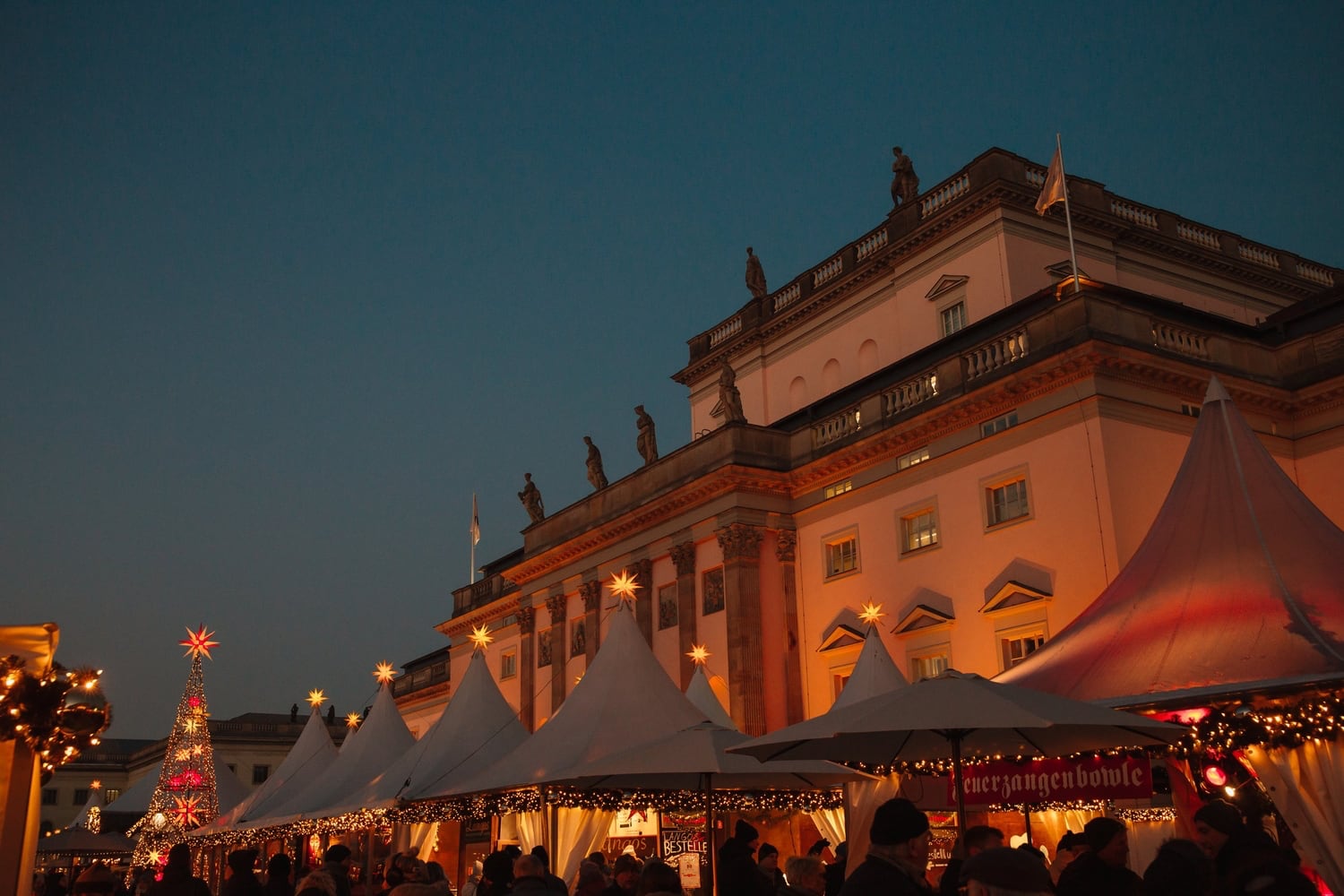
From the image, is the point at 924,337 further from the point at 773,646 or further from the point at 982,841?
the point at 982,841

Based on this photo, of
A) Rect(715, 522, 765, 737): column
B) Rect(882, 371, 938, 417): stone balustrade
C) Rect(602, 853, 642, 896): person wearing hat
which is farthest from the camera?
Rect(715, 522, 765, 737): column

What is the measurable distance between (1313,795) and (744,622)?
20.0 metres

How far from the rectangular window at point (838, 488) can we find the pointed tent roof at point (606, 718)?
10.8 metres

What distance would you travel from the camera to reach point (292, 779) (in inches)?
1248

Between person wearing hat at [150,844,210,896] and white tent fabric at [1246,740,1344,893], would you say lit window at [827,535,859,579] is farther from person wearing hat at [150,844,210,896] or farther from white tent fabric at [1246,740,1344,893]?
person wearing hat at [150,844,210,896]

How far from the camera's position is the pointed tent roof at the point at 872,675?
72.0 ft

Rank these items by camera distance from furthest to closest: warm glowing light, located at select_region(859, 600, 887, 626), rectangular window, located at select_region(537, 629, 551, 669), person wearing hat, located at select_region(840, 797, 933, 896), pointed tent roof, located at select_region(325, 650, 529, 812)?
rectangular window, located at select_region(537, 629, 551, 669) → warm glowing light, located at select_region(859, 600, 887, 626) → pointed tent roof, located at select_region(325, 650, 529, 812) → person wearing hat, located at select_region(840, 797, 933, 896)

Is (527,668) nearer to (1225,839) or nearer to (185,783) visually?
(185,783)

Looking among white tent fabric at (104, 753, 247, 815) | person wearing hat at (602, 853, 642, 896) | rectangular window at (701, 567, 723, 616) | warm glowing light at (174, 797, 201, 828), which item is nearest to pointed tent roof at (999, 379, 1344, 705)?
person wearing hat at (602, 853, 642, 896)

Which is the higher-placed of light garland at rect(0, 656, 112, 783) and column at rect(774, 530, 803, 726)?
column at rect(774, 530, 803, 726)

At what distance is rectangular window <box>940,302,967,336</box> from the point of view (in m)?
31.3

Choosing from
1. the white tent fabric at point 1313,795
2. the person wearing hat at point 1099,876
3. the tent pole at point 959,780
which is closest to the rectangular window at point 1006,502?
the white tent fabric at point 1313,795

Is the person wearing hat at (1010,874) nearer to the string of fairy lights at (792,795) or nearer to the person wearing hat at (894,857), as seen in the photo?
the person wearing hat at (894,857)

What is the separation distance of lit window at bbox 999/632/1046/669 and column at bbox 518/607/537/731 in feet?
62.7
